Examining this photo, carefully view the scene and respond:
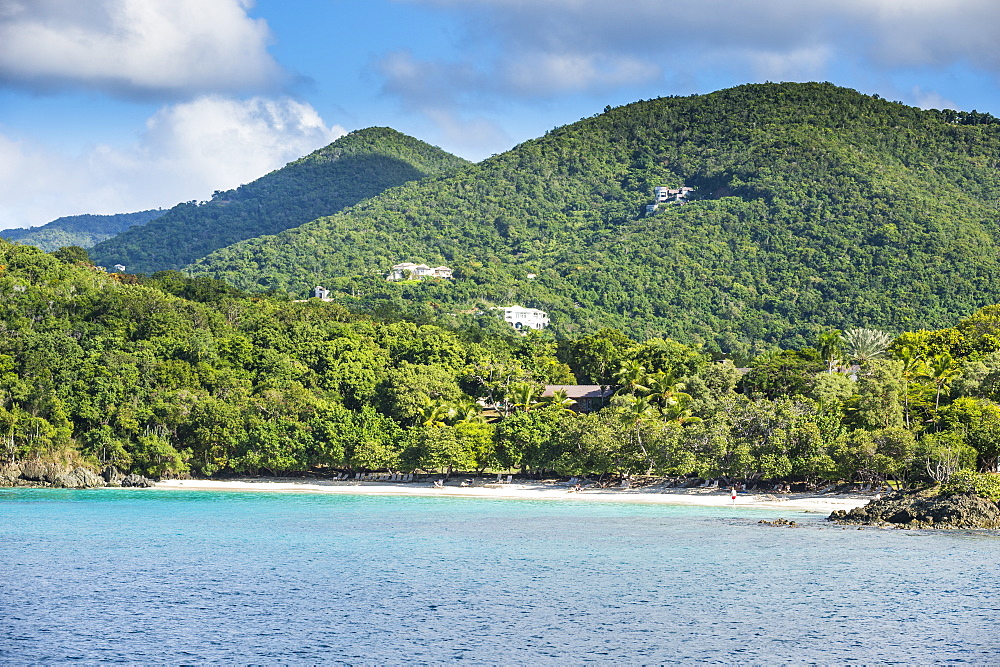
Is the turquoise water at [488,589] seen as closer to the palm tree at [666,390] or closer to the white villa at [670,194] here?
the palm tree at [666,390]

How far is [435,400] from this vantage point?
5828 cm

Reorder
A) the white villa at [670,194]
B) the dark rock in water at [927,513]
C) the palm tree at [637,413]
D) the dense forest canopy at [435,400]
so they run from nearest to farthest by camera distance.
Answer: the dark rock in water at [927,513] < the dense forest canopy at [435,400] < the palm tree at [637,413] < the white villa at [670,194]

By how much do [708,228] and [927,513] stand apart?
293 ft

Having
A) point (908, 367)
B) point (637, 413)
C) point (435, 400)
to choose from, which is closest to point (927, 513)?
point (637, 413)

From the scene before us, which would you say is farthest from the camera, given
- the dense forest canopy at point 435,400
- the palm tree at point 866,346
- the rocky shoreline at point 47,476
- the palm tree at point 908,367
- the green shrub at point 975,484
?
the palm tree at point 866,346

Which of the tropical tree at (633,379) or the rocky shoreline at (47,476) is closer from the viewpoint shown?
the rocky shoreline at (47,476)

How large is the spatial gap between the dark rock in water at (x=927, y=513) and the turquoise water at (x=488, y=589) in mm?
1884

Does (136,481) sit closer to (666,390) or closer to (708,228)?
(666,390)

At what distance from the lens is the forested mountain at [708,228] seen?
349ft

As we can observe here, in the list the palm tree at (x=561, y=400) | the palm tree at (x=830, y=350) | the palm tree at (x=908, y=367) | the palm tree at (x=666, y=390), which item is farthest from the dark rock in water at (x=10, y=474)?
the palm tree at (x=908, y=367)

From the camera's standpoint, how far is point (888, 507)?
41188 mm

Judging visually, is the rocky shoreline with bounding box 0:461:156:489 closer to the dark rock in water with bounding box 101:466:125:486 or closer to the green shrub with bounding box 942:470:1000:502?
the dark rock in water with bounding box 101:466:125:486

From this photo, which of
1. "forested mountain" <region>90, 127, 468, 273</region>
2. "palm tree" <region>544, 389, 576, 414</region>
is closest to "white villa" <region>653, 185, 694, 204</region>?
"forested mountain" <region>90, 127, 468, 273</region>

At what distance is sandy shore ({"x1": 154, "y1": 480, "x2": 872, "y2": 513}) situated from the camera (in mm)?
46312
